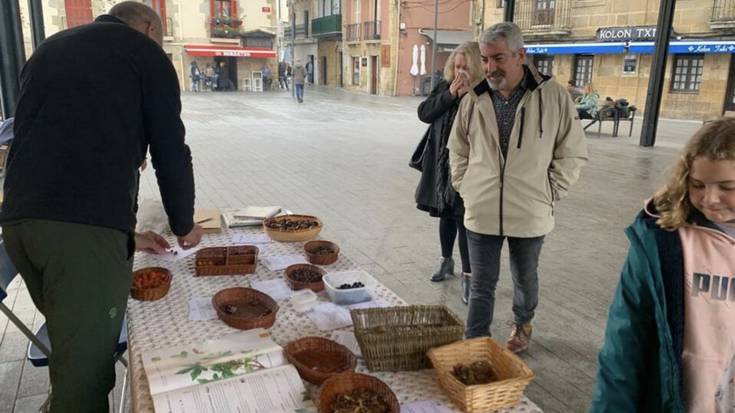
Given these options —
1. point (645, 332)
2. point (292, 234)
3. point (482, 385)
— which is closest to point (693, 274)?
point (645, 332)

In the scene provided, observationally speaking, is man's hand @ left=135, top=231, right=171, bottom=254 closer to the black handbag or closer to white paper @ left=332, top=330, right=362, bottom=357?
white paper @ left=332, top=330, right=362, bottom=357

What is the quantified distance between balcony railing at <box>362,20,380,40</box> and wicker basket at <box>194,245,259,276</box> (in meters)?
28.4

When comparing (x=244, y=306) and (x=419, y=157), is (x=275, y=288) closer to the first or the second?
(x=244, y=306)

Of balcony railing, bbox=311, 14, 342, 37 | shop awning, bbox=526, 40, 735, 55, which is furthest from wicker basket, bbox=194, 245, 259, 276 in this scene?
balcony railing, bbox=311, 14, 342, 37

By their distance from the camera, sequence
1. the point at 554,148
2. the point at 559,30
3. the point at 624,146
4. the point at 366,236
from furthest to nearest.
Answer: the point at 559,30, the point at 624,146, the point at 366,236, the point at 554,148

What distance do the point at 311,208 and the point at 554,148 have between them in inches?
152

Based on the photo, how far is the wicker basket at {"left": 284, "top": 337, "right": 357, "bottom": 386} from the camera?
156 centimetres

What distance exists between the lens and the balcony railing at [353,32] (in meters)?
32.0

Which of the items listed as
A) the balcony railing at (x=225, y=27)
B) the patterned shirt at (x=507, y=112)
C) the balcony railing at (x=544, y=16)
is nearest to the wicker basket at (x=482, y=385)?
the patterned shirt at (x=507, y=112)

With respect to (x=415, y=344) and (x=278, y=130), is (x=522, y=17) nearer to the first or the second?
(x=278, y=130)

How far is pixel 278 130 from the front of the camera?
1311cm

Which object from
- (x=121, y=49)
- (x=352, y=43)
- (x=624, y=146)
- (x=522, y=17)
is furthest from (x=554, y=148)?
(x=352, y=43)

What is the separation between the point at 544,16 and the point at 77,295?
23.5 metres

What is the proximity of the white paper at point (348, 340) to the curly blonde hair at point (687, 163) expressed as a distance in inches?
36.2
